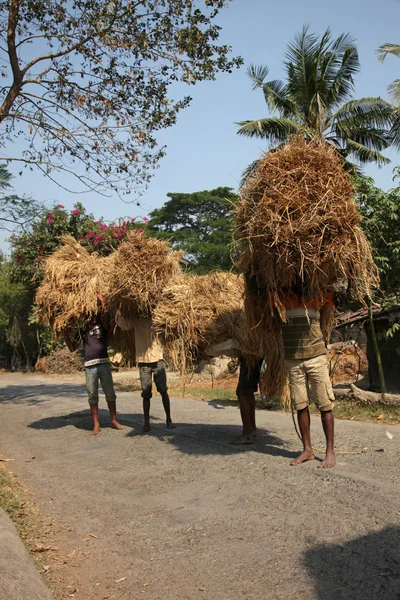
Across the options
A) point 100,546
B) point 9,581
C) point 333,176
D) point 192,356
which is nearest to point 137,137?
point 192,356

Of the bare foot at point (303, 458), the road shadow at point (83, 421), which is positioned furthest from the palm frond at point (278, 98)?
the bare foot at point (303, 458)

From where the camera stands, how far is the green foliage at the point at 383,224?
8992 mm

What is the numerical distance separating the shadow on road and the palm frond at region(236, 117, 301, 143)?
13573mm

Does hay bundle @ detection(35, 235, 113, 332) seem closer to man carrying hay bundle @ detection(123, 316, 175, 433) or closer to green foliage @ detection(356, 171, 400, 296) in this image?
man carrying hay bundle @ detection(123, 316, 175, 433)

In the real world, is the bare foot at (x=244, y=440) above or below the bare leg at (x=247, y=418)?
A: below

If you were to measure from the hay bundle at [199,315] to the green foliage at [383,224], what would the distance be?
12.5ft

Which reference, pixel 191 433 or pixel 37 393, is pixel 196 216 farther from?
pixel 191 433

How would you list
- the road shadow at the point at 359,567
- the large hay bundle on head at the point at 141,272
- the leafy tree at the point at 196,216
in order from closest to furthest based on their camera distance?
the road shadow at the point at 359,567, the large hay bundle on head at the point at 141,272, the leafy tree at the point at 196,216

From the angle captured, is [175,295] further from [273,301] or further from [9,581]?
[9,581]

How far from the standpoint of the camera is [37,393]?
13312mm

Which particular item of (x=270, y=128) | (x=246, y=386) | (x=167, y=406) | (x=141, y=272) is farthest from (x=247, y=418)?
(x=270, y=128)

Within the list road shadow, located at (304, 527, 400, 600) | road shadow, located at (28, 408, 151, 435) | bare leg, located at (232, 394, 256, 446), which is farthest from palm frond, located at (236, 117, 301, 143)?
road shadow, located at (304, 527, 400, 600)

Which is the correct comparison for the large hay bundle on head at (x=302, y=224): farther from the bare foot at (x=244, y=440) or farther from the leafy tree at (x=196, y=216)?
the leafy tree at (x=196, y=216)

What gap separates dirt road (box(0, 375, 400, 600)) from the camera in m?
3.00
